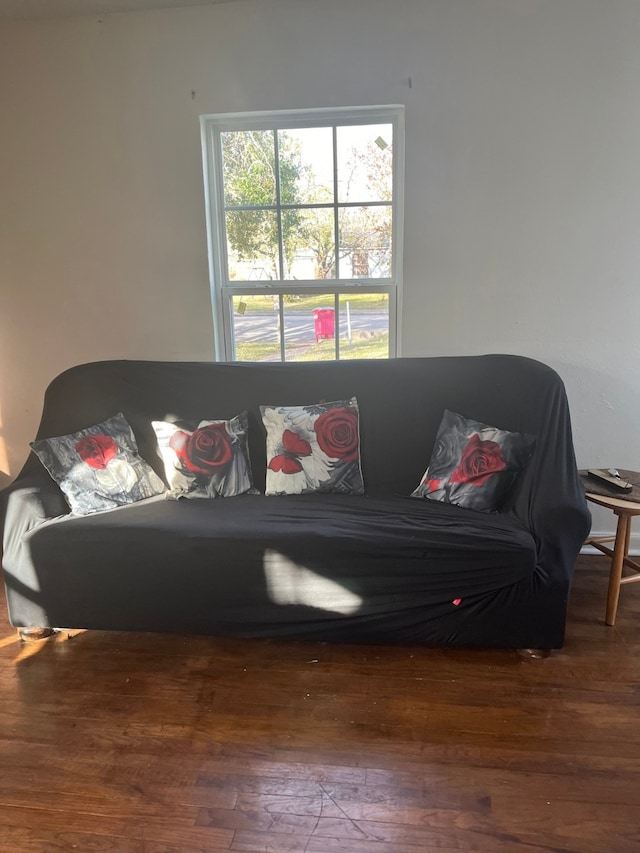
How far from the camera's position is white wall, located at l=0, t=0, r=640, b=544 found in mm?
2346

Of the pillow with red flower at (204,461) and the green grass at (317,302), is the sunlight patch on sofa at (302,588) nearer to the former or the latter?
the pillow with red flower at (204,461)

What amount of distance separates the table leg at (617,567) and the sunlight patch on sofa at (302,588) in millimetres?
977

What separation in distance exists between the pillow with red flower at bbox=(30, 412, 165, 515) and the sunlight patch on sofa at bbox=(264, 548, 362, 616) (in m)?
0.73

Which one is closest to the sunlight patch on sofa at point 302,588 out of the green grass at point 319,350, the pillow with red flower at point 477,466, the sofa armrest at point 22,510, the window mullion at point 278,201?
the pillow with red flower at point 477,466

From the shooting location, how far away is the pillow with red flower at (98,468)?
86.0 inches

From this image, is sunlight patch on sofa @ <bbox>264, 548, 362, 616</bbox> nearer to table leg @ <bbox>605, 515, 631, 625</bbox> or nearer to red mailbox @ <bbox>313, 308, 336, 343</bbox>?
table leg @ <bbox>605, 515, 631, 625</bbox>

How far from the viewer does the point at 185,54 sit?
2490 millimetres

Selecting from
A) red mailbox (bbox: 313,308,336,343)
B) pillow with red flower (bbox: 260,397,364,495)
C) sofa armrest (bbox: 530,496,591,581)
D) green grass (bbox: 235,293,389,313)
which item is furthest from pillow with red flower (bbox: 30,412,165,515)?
sofa armrest (bbox: 530,496,591,581)

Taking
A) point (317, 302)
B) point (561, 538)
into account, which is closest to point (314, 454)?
point (317, 302)

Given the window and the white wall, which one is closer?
the white wall

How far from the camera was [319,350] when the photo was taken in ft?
9.21

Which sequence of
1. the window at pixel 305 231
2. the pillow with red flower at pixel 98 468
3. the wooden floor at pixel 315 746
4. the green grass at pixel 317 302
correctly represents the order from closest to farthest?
the wooden floor at pixel 315 746
the pillow with red flower at pixel 98 468
the window at pixel 305 231
the green grass at pixel 317 302

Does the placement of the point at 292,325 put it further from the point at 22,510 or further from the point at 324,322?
the point at 22,510

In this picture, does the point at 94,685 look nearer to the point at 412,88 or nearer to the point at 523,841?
the point at 523,841
